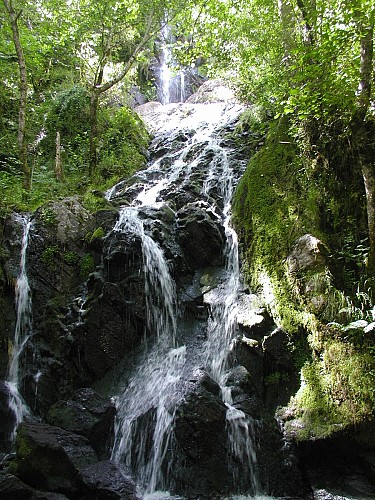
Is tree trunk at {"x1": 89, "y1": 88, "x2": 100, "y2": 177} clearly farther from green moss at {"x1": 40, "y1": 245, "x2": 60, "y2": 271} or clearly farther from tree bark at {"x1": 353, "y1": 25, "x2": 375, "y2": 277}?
tree bark at {"x1": 353, "y1": 25, "x2": 375, "y2": 277}

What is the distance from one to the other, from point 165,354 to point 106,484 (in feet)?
9.14

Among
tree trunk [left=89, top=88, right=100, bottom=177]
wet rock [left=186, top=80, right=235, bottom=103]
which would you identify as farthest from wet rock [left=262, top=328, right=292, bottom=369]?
wet rock [left=186, top=80, right=235, bottom=103]

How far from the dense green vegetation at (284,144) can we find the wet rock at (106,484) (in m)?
2.59

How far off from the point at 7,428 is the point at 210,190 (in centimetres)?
765

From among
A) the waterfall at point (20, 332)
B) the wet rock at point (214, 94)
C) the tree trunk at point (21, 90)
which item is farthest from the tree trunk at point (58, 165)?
the wet rock at point (214, 94)

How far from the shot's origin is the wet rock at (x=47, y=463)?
16.0 ft

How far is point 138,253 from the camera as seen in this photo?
8570mm

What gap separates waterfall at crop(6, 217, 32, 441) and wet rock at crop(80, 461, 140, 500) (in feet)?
6.75

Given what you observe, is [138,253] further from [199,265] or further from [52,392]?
[52,392]

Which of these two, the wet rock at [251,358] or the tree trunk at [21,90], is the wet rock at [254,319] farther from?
the tree trunk at [21,90]

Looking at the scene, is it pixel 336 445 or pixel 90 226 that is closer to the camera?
pixel 336 445

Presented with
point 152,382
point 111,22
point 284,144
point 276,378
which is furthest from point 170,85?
point 276,378

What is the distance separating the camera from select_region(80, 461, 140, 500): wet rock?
4883mm

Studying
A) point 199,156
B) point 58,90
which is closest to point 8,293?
point 199,156
